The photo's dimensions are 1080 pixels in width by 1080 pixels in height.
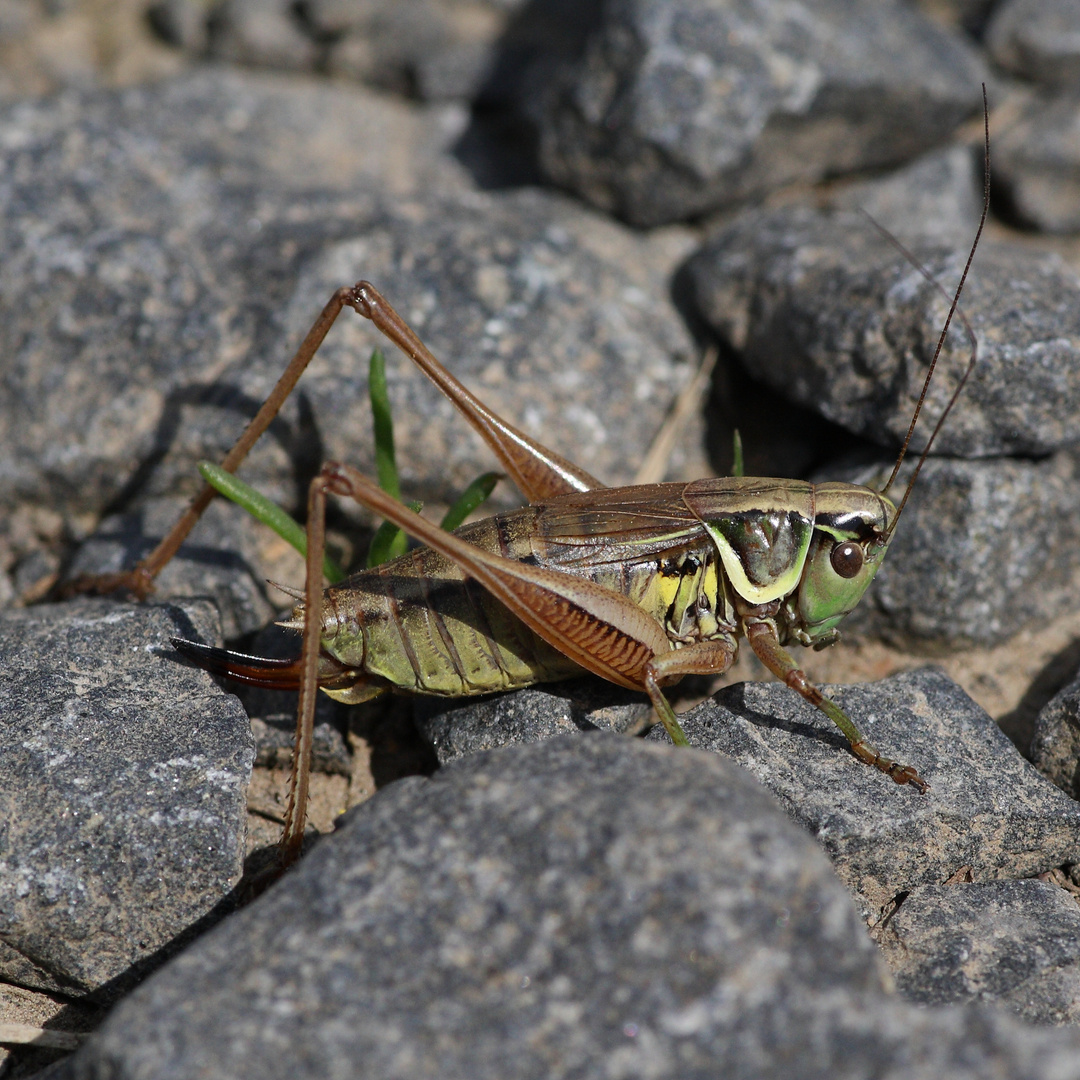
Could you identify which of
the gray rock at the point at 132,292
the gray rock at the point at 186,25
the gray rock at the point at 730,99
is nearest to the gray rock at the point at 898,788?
the gray rock at the point at 132,292

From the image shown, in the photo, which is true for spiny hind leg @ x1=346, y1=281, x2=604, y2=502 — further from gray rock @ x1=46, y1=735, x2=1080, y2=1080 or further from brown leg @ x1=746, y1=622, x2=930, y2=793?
gray rock @ x1=46, y1=735, x2=1080, y2=1080

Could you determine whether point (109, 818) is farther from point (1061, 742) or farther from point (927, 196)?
point (927, 196)

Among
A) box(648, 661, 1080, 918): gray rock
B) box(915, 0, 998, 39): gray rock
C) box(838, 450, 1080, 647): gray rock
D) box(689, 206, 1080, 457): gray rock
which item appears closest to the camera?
box(648, 661, 1080, 918): gray rock

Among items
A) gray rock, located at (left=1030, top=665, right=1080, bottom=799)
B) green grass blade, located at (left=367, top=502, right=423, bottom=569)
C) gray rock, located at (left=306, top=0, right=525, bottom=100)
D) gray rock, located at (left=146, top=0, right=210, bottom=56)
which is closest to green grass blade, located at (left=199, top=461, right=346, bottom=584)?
green grass blade, located at (left=367, top=502, right=423, bottom=569)

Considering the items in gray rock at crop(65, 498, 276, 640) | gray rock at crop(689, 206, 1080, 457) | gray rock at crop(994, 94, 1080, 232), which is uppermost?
gray rock at crop(994, 94, 1080, 232)

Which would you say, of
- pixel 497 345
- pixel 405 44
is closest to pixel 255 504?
pixel 497 345

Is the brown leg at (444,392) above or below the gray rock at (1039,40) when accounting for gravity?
below

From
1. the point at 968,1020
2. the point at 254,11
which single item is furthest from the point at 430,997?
the point at 254,11

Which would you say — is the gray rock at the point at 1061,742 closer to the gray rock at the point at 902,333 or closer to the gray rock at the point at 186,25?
the gray rock at the point at 902,333
